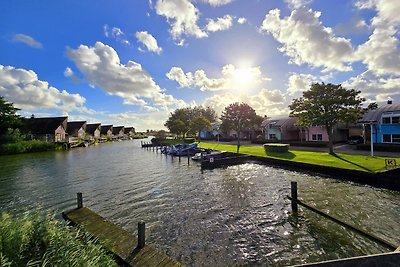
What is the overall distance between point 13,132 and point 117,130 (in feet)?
284

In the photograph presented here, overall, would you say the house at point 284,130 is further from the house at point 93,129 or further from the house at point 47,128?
the house at point 93,129

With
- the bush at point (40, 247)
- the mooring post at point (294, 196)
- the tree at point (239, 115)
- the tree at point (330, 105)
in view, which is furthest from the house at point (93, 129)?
the bush at point (40, 247)

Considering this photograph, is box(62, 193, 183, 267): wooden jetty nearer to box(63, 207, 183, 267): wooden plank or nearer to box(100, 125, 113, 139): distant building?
box(63, 207, 183, 267): wooden plank

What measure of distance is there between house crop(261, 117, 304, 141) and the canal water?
29.2 meters

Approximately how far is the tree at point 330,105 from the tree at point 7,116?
65808 millimetres

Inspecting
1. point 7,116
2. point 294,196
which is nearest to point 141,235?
point 294,196

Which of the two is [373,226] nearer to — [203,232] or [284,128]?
[203,232]

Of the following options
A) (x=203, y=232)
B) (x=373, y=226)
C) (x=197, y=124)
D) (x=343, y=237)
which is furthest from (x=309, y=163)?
(x=197, y=124)

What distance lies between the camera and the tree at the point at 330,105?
2705 cm

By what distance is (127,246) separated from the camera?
8039mm

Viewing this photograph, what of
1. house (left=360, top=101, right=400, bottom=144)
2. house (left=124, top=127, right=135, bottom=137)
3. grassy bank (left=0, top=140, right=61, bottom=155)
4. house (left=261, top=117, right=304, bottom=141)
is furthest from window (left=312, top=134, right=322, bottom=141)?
house (left=124, top=127, right=135, bottom=137)

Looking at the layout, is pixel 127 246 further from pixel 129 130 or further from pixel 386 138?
pixel 129 130

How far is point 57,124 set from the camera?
2889 inches

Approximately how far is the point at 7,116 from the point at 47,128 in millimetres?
17113
